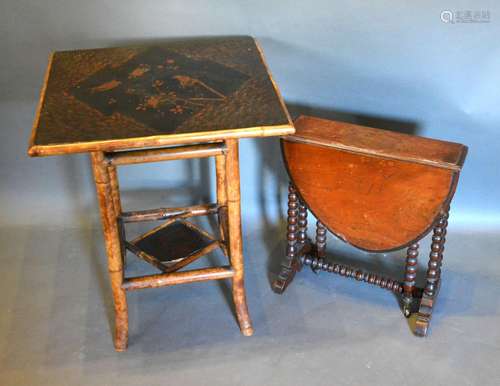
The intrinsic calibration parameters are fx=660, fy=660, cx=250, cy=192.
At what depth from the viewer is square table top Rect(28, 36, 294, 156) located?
190 cm

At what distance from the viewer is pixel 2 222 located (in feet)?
9.96

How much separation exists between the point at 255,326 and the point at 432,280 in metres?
0.68

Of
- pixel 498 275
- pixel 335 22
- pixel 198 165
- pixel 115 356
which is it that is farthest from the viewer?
pixel 198 165

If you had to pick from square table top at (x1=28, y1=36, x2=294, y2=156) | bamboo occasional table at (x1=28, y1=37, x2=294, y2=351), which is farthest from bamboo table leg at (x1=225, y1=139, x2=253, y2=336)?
square table top at (x1=28, y1=36, x2=294, y2=156)

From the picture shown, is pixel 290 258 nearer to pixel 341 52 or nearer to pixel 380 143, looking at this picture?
pixel 380 143

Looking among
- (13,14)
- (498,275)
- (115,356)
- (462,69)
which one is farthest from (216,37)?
(498,275)

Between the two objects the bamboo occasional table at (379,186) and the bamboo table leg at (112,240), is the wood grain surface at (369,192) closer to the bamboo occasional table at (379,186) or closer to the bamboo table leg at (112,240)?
the bamboo occasional table at (379,186)

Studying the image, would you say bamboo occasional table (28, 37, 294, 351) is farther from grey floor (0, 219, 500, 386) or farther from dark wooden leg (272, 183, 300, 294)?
dark wooden leg (272, 183, 300, 294)

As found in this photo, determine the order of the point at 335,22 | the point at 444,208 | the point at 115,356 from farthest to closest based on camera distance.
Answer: the point at 335,22 < the point at 115,356 < the point at 444,208

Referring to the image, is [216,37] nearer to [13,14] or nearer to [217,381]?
[13,14]

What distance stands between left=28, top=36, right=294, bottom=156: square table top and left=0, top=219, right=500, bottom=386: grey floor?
845mm

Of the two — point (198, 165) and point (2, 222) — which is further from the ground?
point (198, 165)

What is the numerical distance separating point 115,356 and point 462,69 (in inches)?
66.7

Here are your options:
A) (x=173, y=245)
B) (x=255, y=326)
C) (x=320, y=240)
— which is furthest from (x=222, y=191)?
(x=255, y=326)
